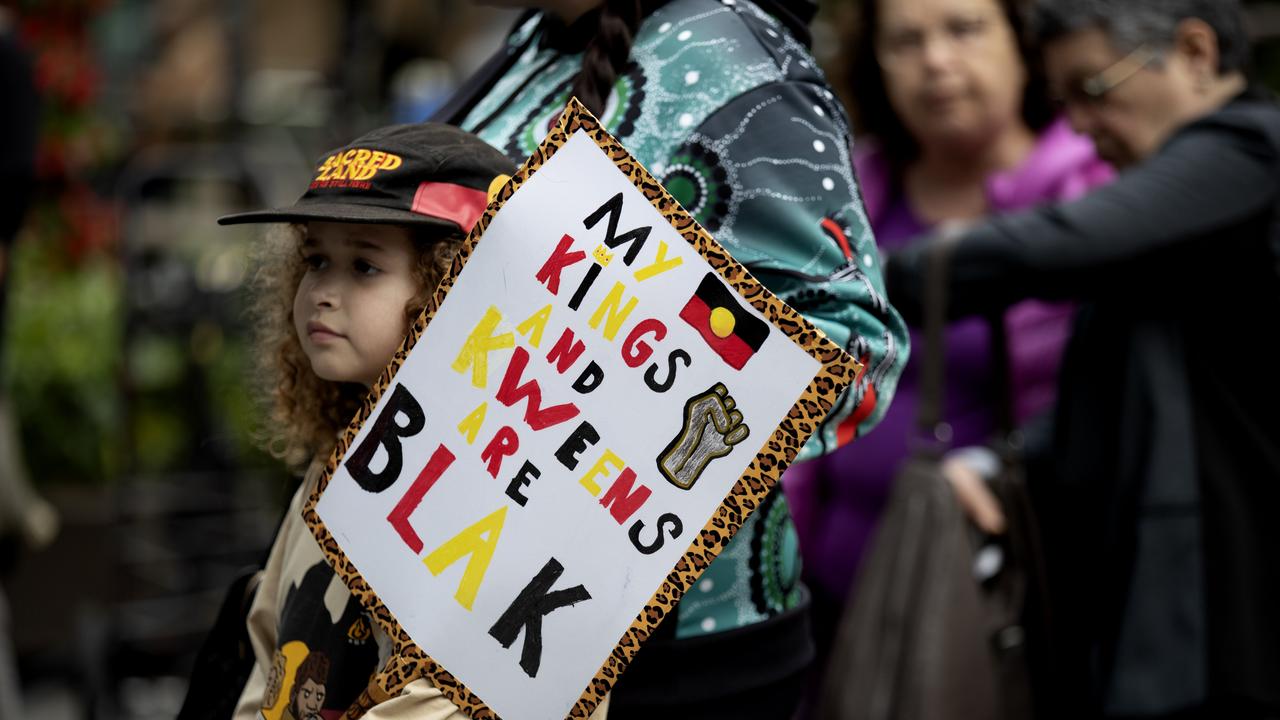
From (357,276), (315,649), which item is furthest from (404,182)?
(315,649)

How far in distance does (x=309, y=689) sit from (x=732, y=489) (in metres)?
0.52

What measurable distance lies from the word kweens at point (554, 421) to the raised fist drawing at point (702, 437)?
0.11 ft

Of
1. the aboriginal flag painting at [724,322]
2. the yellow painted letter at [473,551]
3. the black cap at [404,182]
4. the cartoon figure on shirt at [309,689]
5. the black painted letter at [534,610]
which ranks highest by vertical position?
the black cap at [404,182]

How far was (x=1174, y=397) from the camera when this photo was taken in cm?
239

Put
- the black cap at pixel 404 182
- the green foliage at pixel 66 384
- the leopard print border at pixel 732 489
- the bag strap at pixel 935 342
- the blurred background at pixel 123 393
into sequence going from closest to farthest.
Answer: the leopard print border at pixel 732 489, the black cap at pixel 404 182, the bag strap at pixel 935 342, the blurred background at pixel 123 393, the green foliage at pixel 66 384

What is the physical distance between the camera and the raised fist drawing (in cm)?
142

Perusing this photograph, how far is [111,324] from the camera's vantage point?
→ 5.88 meters

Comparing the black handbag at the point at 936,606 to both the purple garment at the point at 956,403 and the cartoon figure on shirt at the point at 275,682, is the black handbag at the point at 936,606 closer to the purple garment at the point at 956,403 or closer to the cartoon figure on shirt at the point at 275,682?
the purple garment at the point at 956,403

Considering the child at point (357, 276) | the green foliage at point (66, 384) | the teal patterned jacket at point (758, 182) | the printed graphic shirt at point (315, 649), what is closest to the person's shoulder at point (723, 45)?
the teal patterned jacket at point (758, 182)

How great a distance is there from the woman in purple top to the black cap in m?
1.26

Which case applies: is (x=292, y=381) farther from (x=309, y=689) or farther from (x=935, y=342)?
(x=935, y=342)

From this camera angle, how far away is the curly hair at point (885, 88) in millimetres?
2895

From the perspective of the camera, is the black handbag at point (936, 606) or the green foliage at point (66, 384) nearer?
the black handbag at point (936, 606)

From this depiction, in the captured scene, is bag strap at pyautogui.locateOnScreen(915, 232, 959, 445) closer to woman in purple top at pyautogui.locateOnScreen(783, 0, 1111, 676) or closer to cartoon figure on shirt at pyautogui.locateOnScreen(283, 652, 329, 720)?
woman in purple top at pyautogui.locateOnScreen(783, 0, 1111, 676)
